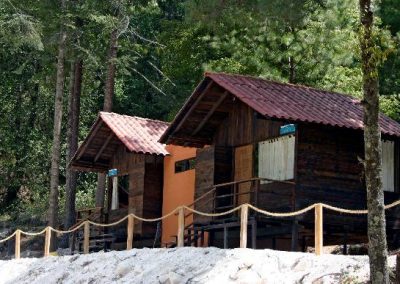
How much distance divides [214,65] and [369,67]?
66.4 ft

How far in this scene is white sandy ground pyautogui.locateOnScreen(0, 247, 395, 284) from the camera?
52.9 ft

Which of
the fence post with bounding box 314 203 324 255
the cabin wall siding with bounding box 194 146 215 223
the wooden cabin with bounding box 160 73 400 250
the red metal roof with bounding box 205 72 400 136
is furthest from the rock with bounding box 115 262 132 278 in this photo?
the fence post with bounding box 314 203 324 255

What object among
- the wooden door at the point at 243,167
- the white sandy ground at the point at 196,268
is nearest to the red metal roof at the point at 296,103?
the wooden door at the point at 243,167

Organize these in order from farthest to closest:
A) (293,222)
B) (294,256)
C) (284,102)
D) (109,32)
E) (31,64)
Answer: (31,64) < (109,32) < (284,102) < (293,222) < (294,256)

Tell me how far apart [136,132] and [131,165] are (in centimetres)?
106

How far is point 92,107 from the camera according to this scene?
44094mm

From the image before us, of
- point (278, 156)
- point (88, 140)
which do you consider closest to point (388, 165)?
point (278, 156)

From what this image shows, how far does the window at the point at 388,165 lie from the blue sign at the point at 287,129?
116 inches

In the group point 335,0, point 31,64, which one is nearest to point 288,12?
point 335,0

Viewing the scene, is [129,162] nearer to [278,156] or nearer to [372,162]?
[278,156]

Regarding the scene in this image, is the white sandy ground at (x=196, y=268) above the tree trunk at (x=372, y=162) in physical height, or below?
below

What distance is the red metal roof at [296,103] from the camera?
21386mm

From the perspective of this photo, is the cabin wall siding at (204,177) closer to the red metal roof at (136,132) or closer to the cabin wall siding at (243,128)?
the cabin wall siding at (243,128)

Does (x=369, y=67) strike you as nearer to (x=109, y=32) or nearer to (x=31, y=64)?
(x=109, y=32)
